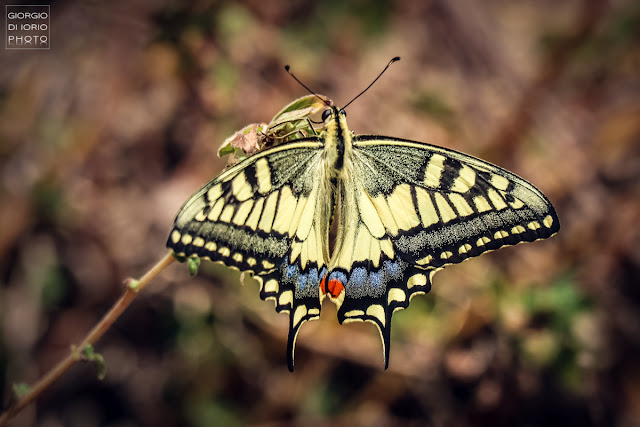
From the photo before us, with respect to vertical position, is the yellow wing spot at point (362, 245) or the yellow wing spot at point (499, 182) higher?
the yellow wing spot at point (499, 182)

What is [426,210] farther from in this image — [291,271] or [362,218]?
[291,271]

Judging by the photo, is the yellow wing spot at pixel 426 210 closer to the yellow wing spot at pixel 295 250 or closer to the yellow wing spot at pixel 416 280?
the yellow wing spot at pixel 416 280


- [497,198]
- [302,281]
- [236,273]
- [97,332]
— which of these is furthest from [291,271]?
[236,273]

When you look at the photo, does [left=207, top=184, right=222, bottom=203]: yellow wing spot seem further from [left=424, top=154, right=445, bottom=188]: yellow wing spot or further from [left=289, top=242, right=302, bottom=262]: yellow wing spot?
Answer: [left=424, top=154, right=445, bottom=188]: yellow wing spot

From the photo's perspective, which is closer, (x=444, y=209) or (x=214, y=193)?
(x=214, y=193)

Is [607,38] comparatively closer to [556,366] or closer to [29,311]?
[556,366]

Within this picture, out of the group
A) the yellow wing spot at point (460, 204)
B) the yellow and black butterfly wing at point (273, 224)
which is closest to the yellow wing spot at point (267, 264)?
the yellow and black butterfly wing at point (273, 224)
